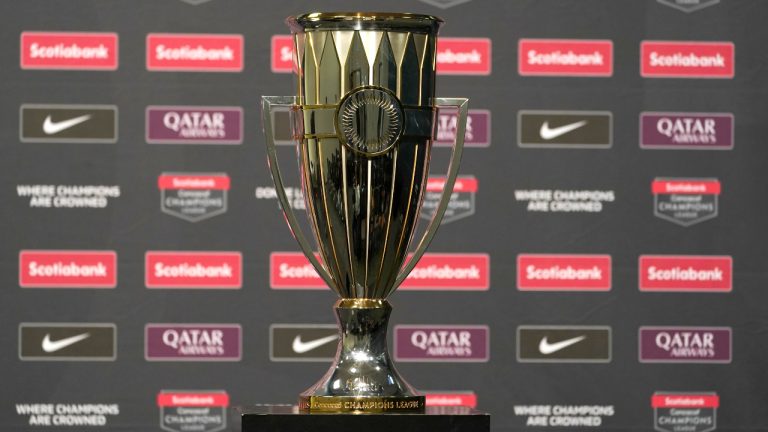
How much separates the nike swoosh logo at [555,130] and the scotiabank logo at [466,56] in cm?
27

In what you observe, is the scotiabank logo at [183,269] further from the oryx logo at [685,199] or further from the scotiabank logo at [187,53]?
the oryx logo at [685,199]

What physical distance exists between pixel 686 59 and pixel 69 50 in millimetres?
2100

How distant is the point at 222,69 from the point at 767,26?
6.17 ft

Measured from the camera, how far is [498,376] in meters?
3.97

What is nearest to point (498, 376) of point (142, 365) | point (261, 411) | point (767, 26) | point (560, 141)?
point (560, 141)

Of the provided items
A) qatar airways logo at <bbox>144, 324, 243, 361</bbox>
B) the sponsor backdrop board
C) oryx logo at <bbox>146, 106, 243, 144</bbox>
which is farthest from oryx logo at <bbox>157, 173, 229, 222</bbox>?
qatar airways logo at <bbox>144, 324, 243, 361</bbox>

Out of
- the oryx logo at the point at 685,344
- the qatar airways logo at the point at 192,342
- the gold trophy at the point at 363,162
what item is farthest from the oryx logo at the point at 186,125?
the gold trophy at the point at 363,162

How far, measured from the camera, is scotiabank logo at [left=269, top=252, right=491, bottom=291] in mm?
3928

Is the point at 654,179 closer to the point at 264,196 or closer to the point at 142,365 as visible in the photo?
the point at 264,196

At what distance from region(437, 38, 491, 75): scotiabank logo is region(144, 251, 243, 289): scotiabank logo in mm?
1010

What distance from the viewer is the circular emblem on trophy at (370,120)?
1.60 metres

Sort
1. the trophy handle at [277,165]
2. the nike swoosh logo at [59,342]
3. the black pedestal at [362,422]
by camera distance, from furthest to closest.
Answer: the nike swoosh logo at [59,342] < the trophy handle at [277,165] < the black pedestal at [362,422]

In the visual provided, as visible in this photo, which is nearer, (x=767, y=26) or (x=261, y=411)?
(x=261, y=411)

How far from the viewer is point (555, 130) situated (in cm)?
396
